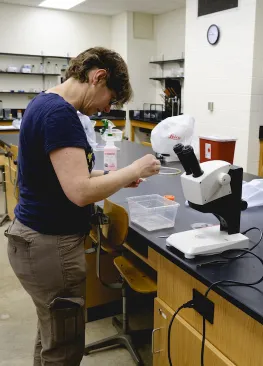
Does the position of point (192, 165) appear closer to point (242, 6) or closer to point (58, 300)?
point (58, 300)

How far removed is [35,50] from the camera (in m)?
6.61

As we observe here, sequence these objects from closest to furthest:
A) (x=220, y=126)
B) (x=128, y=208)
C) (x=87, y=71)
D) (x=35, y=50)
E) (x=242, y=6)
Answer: (x=87, y=71) → (x=128, y=208) → (x=242, y=6) → (x=220, y=126) → (x=35, y=50)

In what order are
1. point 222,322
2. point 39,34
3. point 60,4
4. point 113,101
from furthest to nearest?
point 39,34 → point 60,4 → point 113,101 → point 222,322

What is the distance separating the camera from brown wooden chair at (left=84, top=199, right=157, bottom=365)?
5.29 ft

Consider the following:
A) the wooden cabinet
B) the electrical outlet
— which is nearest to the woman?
the wooden cabinet

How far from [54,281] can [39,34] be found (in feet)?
20.2

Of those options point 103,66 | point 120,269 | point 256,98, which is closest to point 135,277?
point 120,269

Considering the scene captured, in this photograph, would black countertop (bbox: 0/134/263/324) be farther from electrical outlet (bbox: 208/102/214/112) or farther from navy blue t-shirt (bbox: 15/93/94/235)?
electrical outlet (bbox: 208/102/214/112)

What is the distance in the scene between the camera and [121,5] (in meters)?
6.25

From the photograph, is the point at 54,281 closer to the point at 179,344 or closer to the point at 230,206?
the point at 179,344

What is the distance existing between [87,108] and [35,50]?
586cm

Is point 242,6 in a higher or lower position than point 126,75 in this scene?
higher

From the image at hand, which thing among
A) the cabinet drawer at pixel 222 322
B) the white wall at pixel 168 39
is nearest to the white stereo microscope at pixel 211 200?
the cabinet drawer at pixel 222 322

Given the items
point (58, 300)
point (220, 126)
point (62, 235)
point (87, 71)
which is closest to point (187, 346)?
Answer: point (58, 300)
